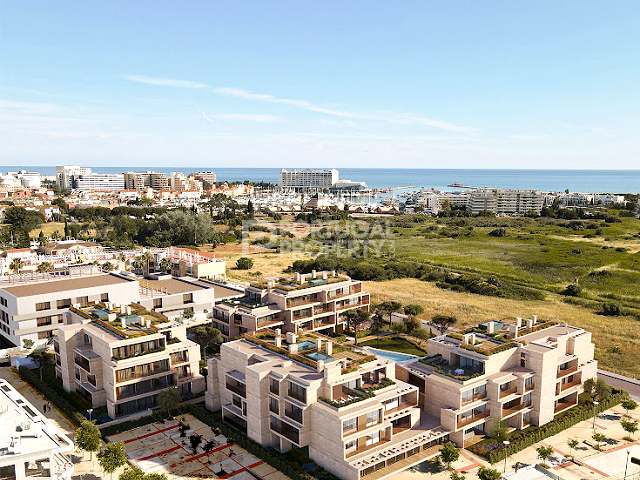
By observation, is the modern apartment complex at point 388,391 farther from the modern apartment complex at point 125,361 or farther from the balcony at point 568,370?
the modern apartment complex at point 125,361

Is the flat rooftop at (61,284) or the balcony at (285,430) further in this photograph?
the flat rooftop at (61,284)

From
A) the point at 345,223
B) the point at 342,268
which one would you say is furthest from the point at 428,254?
the point at 345,223

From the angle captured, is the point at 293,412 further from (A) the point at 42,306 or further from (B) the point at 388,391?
(A) the point at 42,306

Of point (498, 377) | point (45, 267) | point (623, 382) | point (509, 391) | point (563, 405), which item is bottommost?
point (623, 382)

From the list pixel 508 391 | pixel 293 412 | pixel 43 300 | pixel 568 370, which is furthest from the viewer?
pixel 43 300

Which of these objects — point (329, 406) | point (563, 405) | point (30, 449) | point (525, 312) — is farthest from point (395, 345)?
point (30, 449)

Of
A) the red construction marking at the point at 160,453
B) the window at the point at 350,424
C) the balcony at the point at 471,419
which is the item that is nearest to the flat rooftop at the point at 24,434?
the red construction marking at the point at 160,453

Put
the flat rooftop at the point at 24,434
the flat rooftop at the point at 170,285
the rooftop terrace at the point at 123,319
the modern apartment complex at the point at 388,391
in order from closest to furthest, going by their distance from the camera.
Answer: the flat rooftop at the point at 24,434 < the modern apartment complex at the point at 388,391 < the rooftop terrace at the point at 123,319 < the flat rooftop at the point at 170,285
